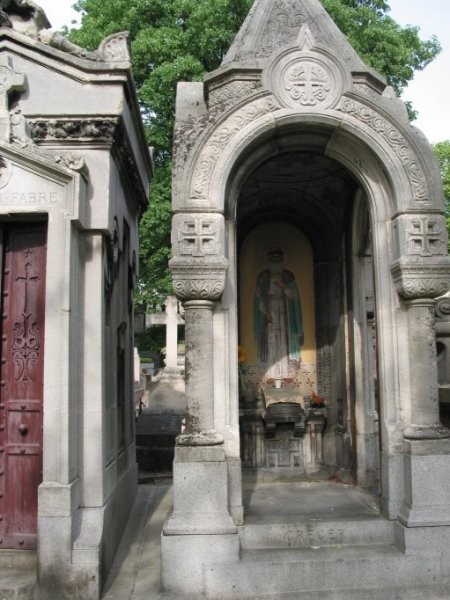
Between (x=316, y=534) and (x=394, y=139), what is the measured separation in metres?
3.92

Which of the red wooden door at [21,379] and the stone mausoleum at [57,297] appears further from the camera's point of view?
the red wooden door at [21,379]

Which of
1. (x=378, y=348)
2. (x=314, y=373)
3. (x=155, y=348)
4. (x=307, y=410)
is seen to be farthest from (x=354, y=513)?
(x=155, y=348)

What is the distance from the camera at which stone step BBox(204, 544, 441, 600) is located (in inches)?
183

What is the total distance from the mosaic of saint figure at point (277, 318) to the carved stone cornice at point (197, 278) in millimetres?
3223

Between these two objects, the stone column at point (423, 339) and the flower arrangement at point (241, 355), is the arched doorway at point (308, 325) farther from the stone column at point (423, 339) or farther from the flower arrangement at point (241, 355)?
the stone column at point (423, 339)

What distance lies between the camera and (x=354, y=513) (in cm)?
548

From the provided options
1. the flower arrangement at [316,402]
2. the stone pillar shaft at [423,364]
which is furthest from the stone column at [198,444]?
the flower arrangement at [316,402]

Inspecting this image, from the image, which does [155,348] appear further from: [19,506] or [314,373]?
[19,506]

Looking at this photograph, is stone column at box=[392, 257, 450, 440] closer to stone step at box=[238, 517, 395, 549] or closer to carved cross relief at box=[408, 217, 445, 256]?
carved cross relief at box=[408, 217, 445, 256]

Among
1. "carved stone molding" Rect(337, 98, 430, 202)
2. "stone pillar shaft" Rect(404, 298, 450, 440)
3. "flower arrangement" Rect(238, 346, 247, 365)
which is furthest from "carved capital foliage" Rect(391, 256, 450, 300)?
"flower arrangement" Rect(238, 346, 247, 365)

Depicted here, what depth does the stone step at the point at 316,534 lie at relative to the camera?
5051mm

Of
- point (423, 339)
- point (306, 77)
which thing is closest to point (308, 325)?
point (423, 339)

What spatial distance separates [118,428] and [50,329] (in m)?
2.05

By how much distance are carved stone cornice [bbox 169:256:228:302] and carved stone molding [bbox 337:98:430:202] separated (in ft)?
6.73
